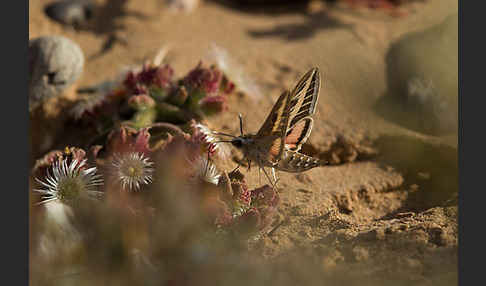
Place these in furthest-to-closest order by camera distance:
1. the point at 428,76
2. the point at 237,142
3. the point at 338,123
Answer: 1. the point at 428,76
2. the point at 338,123
3. the point at 237,142

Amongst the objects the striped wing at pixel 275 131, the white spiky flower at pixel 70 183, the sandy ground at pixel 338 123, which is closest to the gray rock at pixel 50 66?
the sandy ground at pixel 338 123

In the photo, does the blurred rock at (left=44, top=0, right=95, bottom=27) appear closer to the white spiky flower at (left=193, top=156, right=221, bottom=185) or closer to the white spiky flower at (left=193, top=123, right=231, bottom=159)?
the white spiky flower at (left=193, top=123, right=231, bottom=159)

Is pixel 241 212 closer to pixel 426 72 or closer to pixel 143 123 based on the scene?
pixel 143 123

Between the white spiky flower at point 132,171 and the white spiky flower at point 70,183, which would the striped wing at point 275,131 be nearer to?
the white spiky flower at point 132,171

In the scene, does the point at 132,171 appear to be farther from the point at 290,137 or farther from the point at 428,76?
the point at 428,76

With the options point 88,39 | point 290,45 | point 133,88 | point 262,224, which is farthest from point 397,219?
point 88,39

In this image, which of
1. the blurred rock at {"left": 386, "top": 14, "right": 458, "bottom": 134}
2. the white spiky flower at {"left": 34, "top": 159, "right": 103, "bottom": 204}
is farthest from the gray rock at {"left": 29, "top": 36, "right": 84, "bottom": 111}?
the blurred rock at {"left": 386, "top": 14, "right": 458, "bottom": 134}

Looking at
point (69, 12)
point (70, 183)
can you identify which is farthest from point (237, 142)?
point (69, 12)
